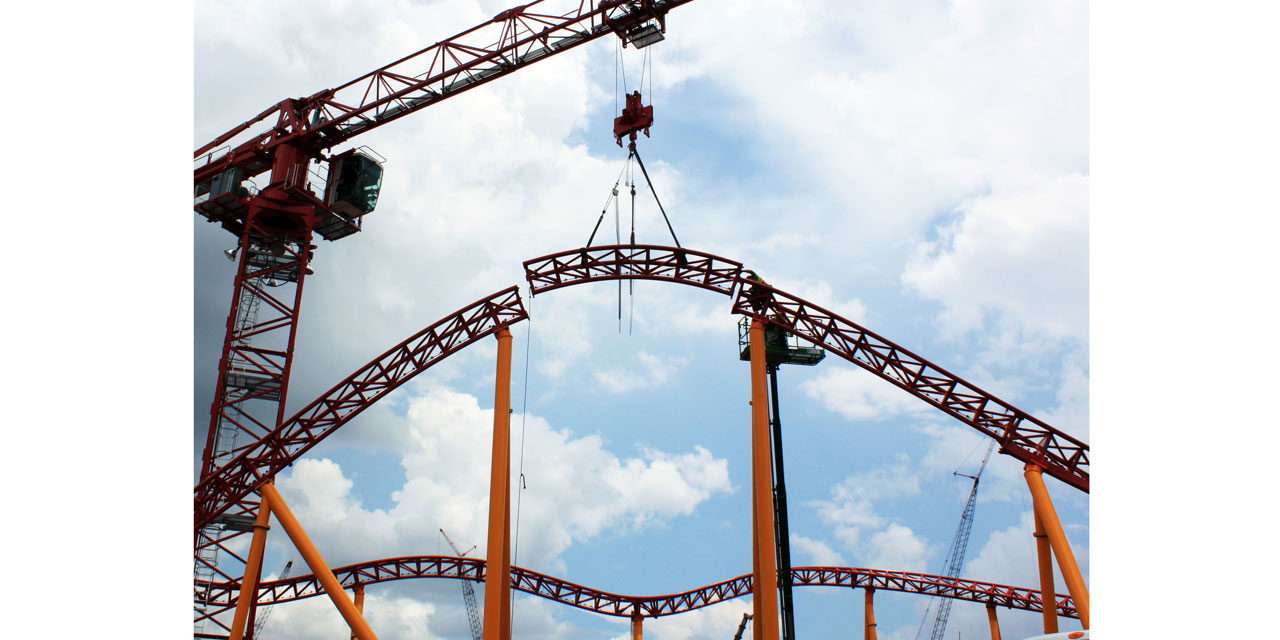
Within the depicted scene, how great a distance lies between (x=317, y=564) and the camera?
23625 mm

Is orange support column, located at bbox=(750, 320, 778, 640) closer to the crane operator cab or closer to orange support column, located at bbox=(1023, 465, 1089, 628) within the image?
orange support column, located at bbox=(1023, 465, 1089, 628)

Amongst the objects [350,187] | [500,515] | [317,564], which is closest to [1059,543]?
[500,515]

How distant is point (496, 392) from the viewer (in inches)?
972

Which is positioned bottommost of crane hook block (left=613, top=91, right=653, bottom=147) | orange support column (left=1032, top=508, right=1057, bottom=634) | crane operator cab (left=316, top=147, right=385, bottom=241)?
orange support column (left=1032, top=508, right=1057, bottom=634)

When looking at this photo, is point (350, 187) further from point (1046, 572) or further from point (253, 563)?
point (1046, 572)

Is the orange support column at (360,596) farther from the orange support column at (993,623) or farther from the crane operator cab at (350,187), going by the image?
the orange support column at (993,623)

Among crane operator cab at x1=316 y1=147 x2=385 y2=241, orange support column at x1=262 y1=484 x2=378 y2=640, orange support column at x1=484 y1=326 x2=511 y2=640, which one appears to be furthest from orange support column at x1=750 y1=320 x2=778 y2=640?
crane operator cab at x1=316 y1=147 x2=385 y2=241

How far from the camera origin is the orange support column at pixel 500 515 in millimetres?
22498

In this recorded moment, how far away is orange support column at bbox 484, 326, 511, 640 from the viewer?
886 inches

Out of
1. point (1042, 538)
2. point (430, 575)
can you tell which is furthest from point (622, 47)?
point (430, 575)

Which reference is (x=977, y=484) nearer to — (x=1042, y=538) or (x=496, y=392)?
(x=1042, y=538)

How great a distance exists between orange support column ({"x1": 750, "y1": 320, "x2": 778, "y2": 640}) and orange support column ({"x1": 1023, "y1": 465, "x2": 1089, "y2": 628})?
6.56 m

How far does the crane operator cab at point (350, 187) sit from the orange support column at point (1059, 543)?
87.2 ft

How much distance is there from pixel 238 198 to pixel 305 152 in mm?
3157
